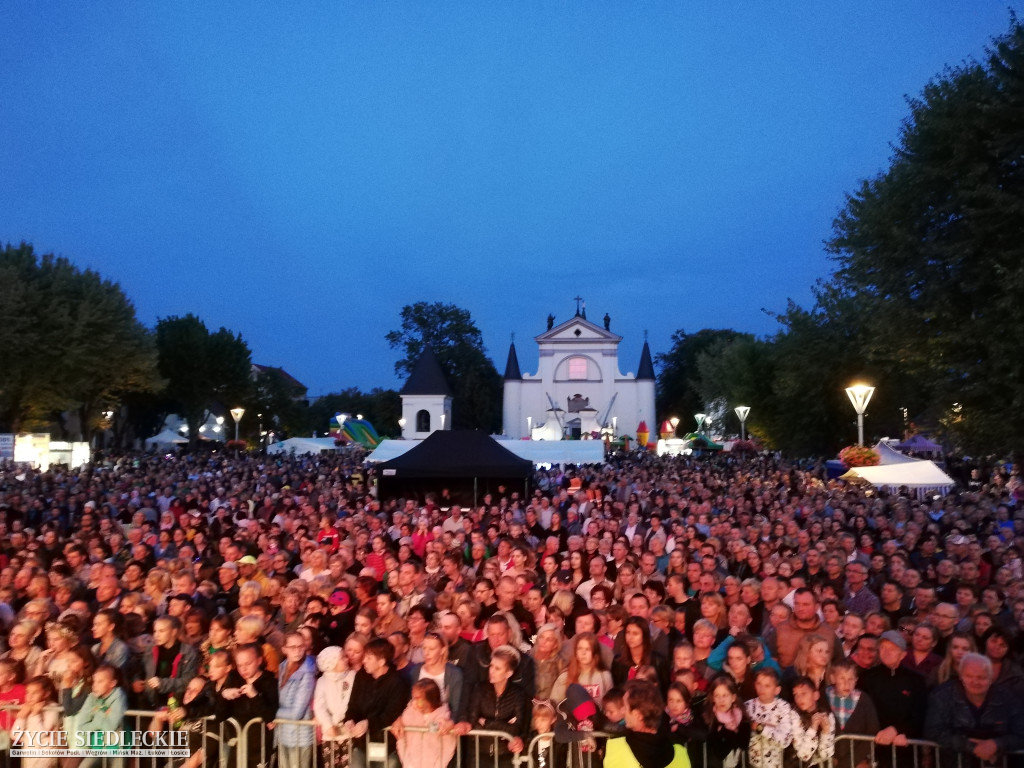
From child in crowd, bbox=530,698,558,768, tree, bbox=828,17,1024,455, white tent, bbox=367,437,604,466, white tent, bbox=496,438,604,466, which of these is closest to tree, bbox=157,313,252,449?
white tent, bbox=367,437,604,466

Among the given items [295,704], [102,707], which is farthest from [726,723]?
[102,707]

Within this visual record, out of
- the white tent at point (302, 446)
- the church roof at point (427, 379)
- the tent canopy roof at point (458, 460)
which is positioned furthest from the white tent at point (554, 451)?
the church roof at point (427, 379)

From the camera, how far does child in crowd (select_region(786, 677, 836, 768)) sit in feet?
14.0

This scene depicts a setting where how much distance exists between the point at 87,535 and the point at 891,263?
13.9m

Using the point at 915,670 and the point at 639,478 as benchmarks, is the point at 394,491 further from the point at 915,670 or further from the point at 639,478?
the point at 915,670

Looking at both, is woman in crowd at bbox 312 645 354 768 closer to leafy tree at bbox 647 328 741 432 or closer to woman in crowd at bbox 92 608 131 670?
woman in crowd at bbox 92 608 131 670

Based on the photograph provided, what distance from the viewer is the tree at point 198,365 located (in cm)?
5288

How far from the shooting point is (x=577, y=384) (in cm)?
7062

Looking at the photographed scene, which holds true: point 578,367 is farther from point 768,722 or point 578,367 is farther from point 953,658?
point 768,722

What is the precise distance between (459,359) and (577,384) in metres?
10.8

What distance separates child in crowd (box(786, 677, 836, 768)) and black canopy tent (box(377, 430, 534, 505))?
1206 cm

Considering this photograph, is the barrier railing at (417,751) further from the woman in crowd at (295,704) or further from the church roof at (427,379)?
the church roof at (427,379)

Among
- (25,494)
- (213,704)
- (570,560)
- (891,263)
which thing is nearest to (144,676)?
(213,704)

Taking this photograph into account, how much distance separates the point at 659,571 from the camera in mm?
8859
